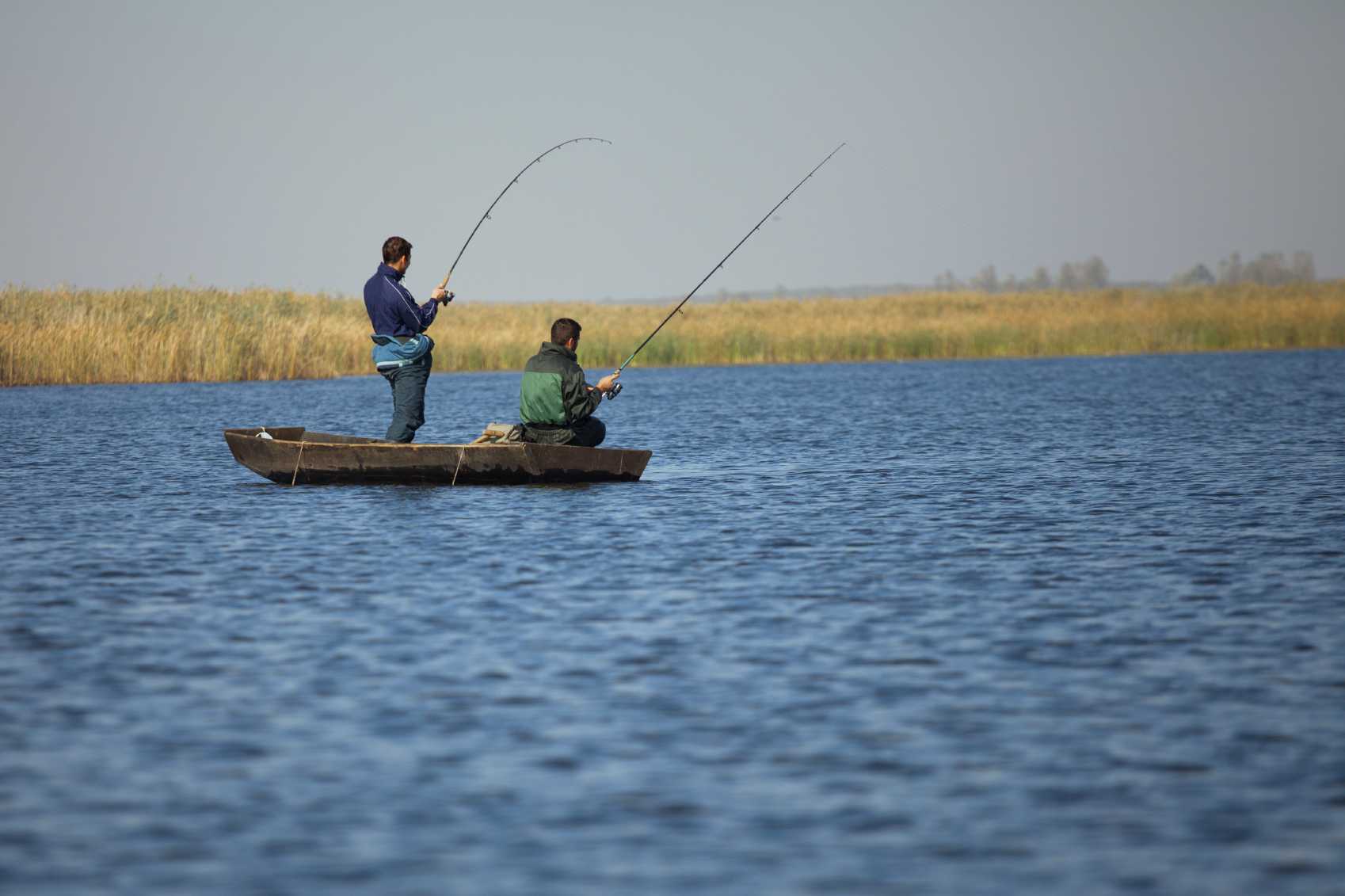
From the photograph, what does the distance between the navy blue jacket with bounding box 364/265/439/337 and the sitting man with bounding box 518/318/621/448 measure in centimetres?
111

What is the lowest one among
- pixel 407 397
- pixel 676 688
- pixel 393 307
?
pixel 676 688

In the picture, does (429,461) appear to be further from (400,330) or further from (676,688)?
(676,688)

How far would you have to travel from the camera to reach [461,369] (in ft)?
127

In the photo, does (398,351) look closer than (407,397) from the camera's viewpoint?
Yes

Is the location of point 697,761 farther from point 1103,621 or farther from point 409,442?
point 409,442

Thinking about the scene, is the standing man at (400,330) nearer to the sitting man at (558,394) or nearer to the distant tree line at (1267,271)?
the sitting man at (558,394)

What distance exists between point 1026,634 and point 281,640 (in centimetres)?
380

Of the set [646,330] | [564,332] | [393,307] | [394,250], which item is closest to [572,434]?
[564,332]

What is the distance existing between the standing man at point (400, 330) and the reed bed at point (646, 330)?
18916 mm

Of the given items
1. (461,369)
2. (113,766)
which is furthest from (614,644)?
(461,369)

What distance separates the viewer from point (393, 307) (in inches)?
531

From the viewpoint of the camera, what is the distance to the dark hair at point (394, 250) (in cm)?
1348

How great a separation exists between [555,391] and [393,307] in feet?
5.58

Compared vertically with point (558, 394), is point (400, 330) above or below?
above
